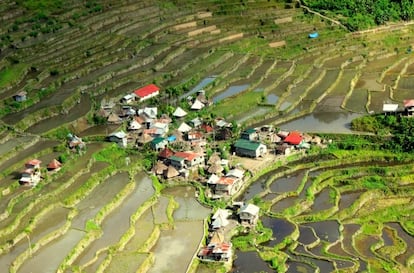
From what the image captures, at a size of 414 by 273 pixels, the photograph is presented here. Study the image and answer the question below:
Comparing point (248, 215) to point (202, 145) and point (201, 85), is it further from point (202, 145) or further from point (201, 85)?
point (201, 85)

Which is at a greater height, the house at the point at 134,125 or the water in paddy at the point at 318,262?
the house at the point at 134,125

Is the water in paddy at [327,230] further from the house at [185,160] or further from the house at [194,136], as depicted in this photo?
the house at [194,136]

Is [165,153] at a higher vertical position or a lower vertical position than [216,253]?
higher

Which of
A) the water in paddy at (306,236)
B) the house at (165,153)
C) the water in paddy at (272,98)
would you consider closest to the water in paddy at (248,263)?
the water in paddy at (306,236)

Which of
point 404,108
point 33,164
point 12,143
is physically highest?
point 33,164

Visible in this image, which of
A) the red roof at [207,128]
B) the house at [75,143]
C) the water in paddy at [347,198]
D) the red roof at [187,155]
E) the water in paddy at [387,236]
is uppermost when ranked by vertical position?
the house at [75,143]

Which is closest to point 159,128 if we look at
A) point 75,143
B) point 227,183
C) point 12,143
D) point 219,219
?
point 75,143
